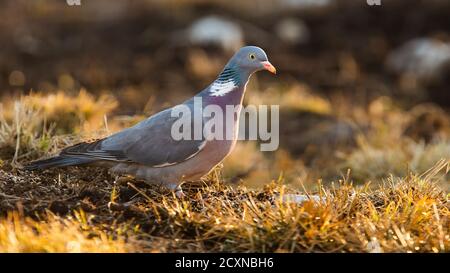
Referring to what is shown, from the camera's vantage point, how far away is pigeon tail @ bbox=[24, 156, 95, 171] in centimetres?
464

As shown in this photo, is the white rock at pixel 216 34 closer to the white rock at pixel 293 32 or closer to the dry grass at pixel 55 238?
the white rock at pixel 293 32

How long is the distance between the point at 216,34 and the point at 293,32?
4.81 ft

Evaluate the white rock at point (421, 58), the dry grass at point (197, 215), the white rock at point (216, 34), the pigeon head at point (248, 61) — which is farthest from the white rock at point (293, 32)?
the pigeon head at point (248, 61)

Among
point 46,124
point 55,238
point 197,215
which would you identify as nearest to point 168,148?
point 197,215

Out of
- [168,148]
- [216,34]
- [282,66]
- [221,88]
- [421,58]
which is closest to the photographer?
[168,148]

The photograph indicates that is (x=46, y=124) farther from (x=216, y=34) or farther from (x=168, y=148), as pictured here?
(x=216, y=34)

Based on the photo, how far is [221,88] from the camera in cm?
473

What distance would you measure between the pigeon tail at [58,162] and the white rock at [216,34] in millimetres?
7272

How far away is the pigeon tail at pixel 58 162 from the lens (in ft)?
15.2

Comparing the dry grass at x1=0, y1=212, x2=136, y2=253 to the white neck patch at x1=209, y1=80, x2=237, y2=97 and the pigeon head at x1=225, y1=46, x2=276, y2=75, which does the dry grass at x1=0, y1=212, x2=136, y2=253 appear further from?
the pigeon head at x1=225, y1=46, x2=276, y2=75

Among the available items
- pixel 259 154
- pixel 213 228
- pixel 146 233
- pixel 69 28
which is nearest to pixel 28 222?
pixel 146 233

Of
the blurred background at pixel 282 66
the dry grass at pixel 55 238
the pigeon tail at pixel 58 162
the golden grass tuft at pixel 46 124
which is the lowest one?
the dry grass at pixel 55 238

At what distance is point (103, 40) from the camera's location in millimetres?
12258
